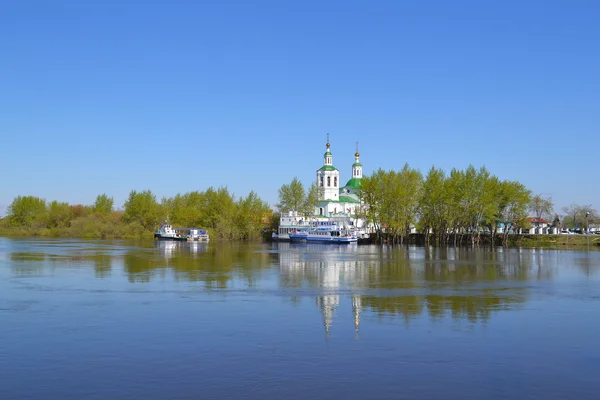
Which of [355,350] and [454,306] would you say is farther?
[454,306]

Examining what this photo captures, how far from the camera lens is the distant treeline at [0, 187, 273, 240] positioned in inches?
4754

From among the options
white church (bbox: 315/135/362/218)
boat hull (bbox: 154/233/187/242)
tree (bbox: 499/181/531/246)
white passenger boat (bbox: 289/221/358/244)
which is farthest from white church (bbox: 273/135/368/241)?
tree (bbox: 499/181/531/246)

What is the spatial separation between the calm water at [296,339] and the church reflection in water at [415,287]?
0.14 m

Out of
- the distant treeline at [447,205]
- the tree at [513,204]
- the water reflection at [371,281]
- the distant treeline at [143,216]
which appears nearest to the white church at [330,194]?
the distant treeline at [143,216]

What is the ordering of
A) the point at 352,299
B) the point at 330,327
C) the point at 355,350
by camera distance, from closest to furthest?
the point at 355,350 < the point at 330,327 < the point at 352,299

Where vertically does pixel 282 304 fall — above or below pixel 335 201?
below

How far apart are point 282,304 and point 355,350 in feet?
27.4

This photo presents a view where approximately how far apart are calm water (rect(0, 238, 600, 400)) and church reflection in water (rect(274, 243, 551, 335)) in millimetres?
142

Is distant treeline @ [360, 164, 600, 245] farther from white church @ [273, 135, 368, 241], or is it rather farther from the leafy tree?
the leafy tree

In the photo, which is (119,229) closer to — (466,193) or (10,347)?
(466,193)

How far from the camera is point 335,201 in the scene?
132m

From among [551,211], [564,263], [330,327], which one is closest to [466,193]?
[551,211]

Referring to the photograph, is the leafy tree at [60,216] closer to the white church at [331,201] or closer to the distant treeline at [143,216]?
the distant treeline at [143,216]

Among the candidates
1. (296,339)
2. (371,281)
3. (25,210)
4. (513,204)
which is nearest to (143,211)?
(25,210)
